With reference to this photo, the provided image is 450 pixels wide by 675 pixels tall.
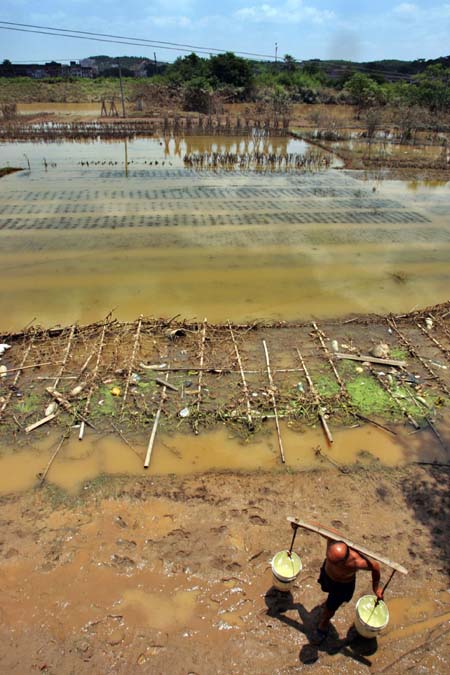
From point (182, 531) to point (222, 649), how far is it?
1.18m

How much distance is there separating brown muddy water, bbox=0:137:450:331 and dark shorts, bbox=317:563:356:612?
541cm

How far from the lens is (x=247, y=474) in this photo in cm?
506

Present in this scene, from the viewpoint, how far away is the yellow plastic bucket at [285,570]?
11.7 ft

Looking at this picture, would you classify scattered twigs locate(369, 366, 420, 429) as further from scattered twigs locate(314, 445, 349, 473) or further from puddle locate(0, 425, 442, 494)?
Answer: scattered twigs locate(314, 445, 349, 473)

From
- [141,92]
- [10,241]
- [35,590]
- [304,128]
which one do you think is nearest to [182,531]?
[35,590]

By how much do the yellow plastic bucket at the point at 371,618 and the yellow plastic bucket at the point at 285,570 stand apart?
560mm

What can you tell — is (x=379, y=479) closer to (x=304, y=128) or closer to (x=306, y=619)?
(x=306, y=619)

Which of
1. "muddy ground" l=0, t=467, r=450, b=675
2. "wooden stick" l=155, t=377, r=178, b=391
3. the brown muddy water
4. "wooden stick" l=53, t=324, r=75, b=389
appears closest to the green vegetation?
the brown muddy water

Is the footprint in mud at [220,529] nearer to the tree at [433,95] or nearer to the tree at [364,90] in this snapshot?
the tree at [433,95]

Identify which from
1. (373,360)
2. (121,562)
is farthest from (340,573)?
(373,360)

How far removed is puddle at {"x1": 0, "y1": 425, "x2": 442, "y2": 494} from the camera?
5039 mm

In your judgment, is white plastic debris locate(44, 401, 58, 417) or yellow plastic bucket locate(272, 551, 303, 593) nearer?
yellow plastic bucket locate(272, 551, 303, 593)

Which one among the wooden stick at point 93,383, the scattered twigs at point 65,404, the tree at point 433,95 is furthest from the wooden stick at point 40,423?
the tree at point 433,95

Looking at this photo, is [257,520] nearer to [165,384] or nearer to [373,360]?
[165,384]
